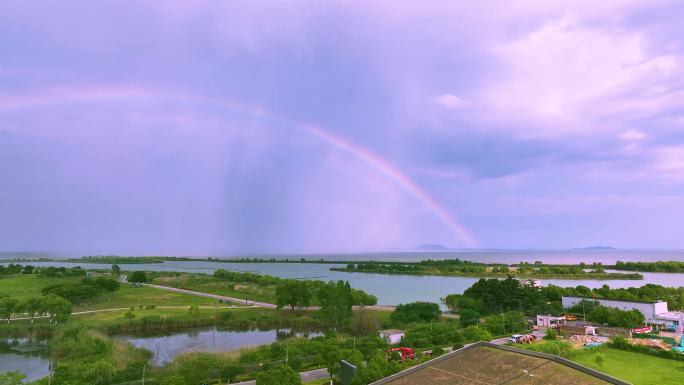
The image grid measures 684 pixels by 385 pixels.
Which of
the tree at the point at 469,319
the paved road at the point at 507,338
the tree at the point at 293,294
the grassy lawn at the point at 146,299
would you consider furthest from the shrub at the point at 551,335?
the grassy lawn at the point at 146,299

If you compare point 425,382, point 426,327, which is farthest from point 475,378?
point 426,327

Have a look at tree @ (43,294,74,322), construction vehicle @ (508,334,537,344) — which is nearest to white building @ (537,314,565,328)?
construction vehicle @ (508,334,537,344)

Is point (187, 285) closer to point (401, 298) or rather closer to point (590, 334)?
point (401, 298)

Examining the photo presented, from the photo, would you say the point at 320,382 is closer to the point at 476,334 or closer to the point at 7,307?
the point at 476,334

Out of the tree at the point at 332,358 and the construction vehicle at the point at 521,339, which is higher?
the tree at the point at 332,358

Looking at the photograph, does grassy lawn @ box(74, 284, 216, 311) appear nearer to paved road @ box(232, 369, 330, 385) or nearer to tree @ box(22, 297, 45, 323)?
tree @ box(22, 297, 45, 323)

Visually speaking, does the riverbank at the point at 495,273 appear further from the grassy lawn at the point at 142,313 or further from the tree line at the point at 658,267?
the grassy lawn at the point at 142,313
